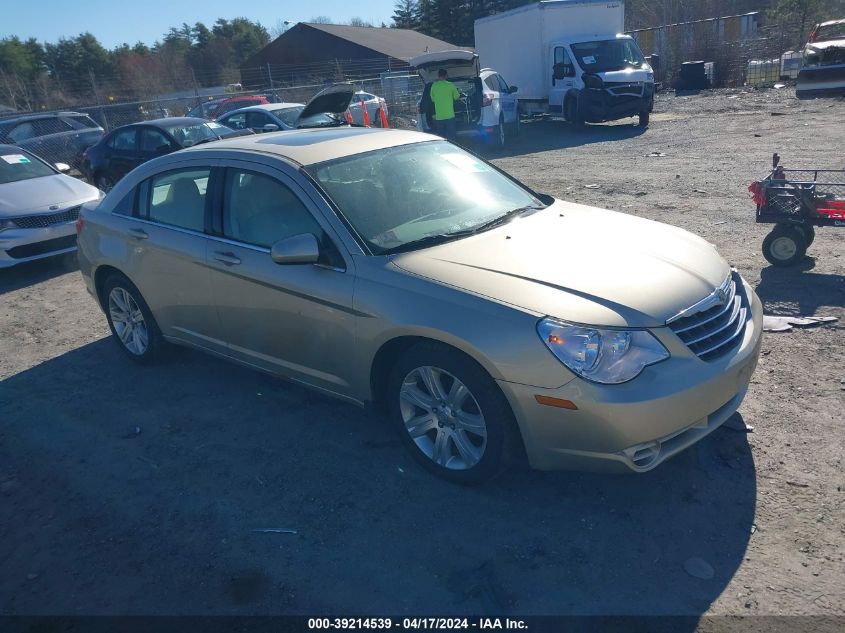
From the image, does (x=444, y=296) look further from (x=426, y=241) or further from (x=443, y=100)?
(x=443, y=100)

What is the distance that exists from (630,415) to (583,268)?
2.78ft

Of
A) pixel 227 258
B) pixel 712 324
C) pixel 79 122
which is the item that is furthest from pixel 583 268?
pixel 79 122

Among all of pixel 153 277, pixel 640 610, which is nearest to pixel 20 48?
pixel 153 277

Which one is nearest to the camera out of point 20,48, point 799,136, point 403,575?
point 403,575

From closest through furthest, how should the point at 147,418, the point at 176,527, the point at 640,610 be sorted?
1. the point at 640,610
2. the point at 176,527
3. the point at 147,418

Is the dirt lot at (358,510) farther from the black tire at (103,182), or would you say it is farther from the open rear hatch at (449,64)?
the open rear hatch at (449,64)

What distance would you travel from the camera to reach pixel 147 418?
4758 millimetres

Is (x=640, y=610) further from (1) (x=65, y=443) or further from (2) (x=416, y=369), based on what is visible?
(1) (x=65, y=443)

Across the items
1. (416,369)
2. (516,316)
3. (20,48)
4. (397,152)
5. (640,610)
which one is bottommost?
(640,610)

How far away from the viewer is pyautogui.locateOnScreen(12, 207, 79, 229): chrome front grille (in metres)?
8.58

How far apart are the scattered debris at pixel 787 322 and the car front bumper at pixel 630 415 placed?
2.10 m

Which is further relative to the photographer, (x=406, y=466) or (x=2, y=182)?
(x=2, y=182)

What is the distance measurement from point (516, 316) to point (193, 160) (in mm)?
2842

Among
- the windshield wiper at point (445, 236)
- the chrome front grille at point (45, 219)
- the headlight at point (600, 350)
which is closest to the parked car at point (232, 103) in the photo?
the chrome front grille at point (45, 219)
